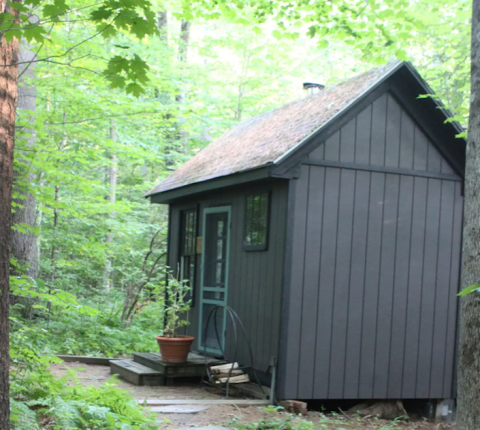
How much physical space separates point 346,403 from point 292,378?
4.59 ft

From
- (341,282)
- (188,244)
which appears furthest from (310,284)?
(188,244)

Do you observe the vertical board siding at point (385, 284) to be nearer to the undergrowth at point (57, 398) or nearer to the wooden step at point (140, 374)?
the wooden step at point (140, 374)

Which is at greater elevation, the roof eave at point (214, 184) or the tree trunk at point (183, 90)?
the tree trunk at point (183, 90)

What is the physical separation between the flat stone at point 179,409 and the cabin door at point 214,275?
6.44ft

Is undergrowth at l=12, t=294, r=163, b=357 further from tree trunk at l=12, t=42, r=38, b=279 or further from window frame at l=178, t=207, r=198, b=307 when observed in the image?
window frame at l=178, t=207, r=198, b=307

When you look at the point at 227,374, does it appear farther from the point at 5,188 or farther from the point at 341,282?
the point at 5,188

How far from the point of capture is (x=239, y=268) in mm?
8828

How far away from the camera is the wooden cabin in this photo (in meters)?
7.63

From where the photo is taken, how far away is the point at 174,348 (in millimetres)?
8617

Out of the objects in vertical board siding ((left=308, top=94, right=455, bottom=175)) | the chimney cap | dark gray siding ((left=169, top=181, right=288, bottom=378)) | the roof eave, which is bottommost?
dark gray siding ((left=169, top=181, right=288, bottom=378))

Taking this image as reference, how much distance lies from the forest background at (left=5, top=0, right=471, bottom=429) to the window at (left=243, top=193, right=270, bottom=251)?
7.59 ft

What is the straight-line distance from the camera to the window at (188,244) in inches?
414

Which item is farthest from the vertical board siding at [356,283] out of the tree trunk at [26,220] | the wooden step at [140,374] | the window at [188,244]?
the tree trunk at [26,220]

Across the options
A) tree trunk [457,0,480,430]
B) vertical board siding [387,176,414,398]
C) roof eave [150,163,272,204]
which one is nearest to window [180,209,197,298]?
roof eave [150,163,272,204]
